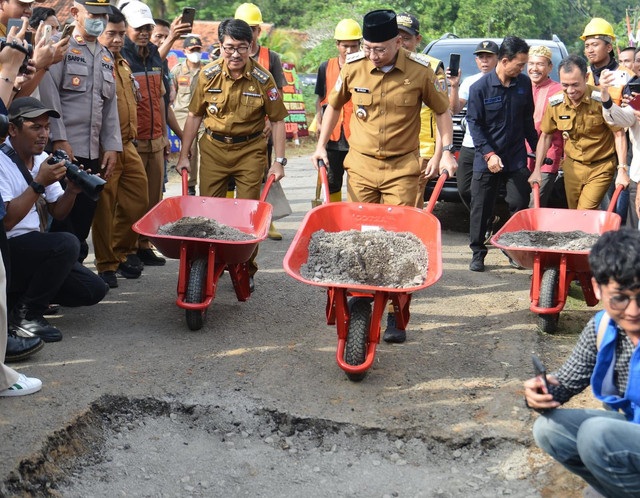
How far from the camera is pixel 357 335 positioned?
4.56 meters

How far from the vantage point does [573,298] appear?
6.51m

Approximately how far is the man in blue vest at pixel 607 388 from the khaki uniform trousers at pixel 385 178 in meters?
2.64

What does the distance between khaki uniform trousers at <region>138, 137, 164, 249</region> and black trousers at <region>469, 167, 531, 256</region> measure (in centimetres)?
277

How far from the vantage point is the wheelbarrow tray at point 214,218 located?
5.32m

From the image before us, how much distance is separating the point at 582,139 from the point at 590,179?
33 cm

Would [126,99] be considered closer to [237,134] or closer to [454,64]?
[237,134]

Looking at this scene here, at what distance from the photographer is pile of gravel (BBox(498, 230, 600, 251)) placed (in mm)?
5590

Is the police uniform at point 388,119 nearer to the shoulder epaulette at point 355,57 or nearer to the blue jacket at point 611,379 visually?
the shoulder epaulette at point 355,57

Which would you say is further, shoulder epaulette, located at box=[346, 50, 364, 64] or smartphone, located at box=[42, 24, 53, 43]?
shoulder epaulette, located at box=[346, 50, 364, 64]

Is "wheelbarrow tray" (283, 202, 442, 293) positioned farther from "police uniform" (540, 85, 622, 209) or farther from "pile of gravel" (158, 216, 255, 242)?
"police uniform" (540, 85, 622, 209)

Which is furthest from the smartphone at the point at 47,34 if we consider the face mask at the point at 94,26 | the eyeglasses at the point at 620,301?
the eyeglasses at the point at 620,301

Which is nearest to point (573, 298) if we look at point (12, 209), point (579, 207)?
point (579, 207)

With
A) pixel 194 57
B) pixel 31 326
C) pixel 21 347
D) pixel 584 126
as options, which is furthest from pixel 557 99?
pixel 194 57

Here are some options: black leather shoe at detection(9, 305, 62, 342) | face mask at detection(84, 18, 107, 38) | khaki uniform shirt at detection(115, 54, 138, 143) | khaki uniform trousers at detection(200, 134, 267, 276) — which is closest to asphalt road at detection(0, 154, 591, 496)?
black leather shoe at detection(9, 305, 62, 342)
